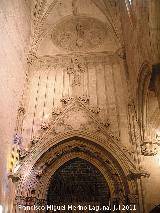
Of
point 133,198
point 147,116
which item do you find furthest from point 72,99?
point 133,198

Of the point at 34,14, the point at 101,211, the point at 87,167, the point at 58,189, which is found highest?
the point at 34,14

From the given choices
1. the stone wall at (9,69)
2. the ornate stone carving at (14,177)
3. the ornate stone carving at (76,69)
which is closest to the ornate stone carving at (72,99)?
the ornate stone carving at (76,69)

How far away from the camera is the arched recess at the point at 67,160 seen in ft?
28.0

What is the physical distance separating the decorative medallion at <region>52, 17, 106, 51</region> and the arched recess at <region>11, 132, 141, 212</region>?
4077mm

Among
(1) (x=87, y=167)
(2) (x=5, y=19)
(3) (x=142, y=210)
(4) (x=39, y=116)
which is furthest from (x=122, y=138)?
(2) (x=5, y=19)

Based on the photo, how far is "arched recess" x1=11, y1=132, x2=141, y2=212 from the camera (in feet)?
28.0

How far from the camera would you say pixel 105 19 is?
40.5ft

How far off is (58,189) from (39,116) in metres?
2.42

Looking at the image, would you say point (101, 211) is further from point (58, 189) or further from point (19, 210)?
point (19, 210)

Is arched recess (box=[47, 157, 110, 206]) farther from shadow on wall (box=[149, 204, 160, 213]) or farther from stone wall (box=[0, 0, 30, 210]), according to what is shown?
stone wall (box=[0, 0, 30, 210])

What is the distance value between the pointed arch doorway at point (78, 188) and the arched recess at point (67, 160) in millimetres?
208

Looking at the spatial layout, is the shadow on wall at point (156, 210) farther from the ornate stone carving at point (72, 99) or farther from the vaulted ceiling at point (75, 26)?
the vaulted ceiling at point (75, 26)

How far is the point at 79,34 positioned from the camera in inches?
480

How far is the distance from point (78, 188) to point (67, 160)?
Answer: 929mm
